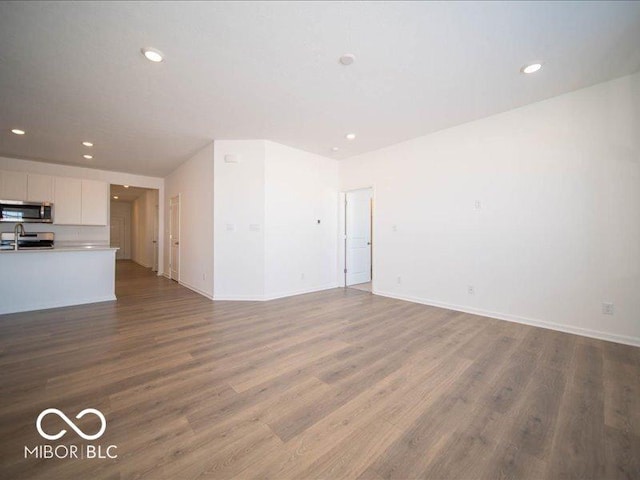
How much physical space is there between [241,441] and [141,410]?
758 mm

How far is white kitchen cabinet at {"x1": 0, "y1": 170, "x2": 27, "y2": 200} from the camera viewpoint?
15.6ft

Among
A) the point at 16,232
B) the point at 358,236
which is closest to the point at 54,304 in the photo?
the point at 16,232

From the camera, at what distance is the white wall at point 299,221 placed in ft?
14.7

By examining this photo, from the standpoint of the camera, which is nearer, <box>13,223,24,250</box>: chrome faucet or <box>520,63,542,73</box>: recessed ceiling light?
<box>520,63,542,73</box>: recessed ceiling light

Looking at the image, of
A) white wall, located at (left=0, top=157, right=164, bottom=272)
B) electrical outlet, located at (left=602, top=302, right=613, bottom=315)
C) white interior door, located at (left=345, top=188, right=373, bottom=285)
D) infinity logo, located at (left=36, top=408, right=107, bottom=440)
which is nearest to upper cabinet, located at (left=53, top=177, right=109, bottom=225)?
white wall, located at (left=0, top=157, right=164, bottom=272)

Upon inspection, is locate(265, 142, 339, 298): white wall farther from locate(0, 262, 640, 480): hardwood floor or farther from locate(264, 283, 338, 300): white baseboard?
locate(0, 262, 640, 480): hardwood floor

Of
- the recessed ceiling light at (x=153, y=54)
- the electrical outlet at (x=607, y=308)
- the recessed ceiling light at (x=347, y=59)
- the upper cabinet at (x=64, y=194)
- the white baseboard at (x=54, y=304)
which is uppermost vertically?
the recessed ceiling light at (x=347, y=59)

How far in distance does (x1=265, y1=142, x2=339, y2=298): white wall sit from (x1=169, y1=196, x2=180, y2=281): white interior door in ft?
9.81

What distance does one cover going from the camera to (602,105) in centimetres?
274

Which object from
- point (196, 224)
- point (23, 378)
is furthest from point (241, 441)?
point (196, 224)

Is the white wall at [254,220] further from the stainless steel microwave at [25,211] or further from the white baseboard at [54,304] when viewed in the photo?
the stainless steel microwave at [25,211]

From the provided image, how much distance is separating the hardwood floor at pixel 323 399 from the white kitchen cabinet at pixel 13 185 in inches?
131

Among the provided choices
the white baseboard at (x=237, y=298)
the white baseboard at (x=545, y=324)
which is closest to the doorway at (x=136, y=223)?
the white baseboard at (x=237, y=298)

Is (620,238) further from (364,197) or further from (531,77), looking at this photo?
(364,197)
